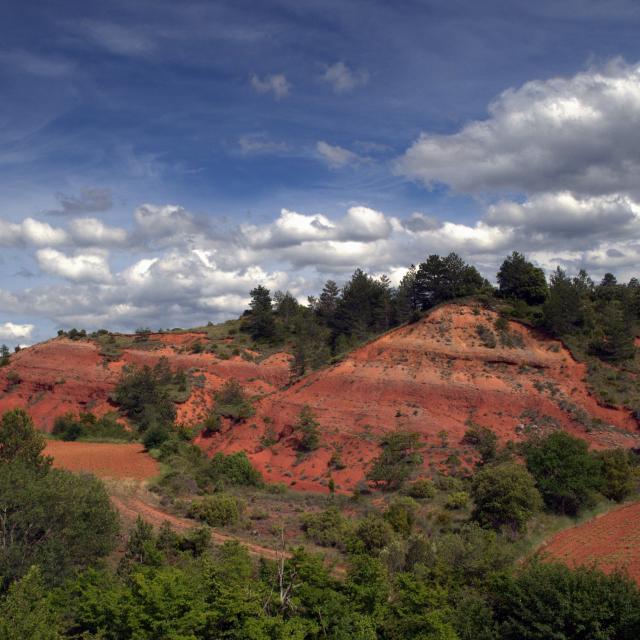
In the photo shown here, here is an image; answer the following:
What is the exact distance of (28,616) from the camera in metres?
12.8

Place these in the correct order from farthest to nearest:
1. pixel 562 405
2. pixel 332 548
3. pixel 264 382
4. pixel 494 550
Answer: pixel 264 382, pixel 562 405, pixel 332 548, pixel 494 550

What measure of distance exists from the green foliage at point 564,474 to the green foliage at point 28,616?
2475 cm

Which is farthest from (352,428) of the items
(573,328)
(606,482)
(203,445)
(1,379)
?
(1,379)

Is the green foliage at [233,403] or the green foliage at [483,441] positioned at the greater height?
the green foliage at [233,403]

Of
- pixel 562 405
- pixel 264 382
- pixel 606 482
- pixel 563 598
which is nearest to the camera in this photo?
pixel 563 598

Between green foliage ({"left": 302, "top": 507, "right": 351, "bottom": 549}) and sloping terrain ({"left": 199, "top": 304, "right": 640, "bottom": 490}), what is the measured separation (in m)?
11.2

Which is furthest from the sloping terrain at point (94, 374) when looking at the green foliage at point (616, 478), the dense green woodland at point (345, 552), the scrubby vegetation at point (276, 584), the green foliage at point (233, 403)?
the green foliage at point (616, 478)

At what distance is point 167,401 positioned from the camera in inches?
2185

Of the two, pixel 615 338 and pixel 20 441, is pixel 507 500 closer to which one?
pixel 20 441

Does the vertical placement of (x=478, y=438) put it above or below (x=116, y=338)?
below

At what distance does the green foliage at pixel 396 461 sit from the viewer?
3769cm

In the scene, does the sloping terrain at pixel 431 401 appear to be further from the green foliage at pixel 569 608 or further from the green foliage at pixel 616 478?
the green foliage at pixel 569 608

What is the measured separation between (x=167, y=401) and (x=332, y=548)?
109 ft

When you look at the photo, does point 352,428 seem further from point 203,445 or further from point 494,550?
point 494,550
